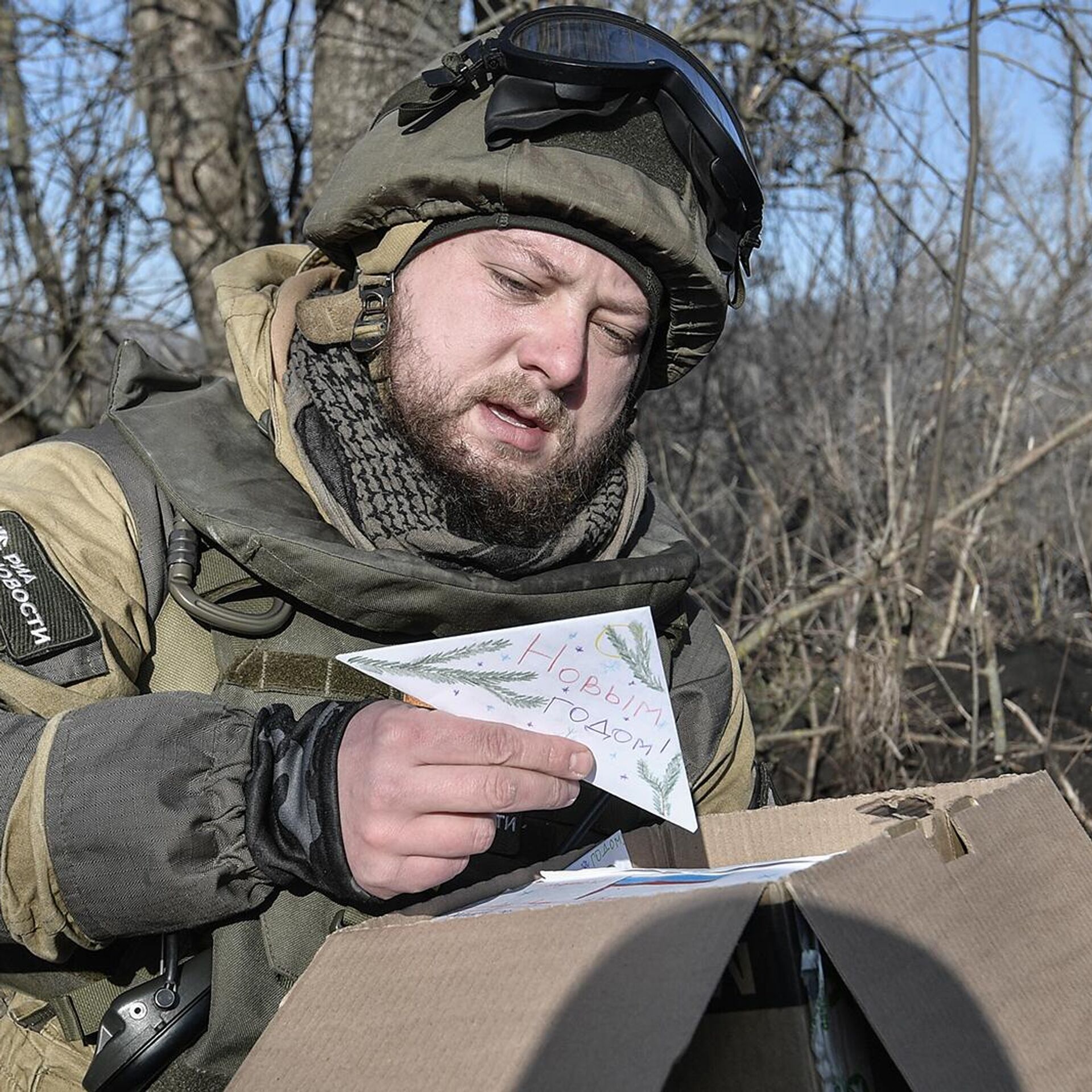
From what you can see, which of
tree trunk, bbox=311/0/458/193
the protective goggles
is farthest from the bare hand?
tree trunk, bbox=311/0/458/193

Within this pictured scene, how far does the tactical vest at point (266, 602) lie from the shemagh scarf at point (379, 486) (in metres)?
0.07

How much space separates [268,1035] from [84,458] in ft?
3.27

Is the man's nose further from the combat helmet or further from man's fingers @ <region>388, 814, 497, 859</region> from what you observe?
man's fingers @ <region>388, 814, 497, 859</region>

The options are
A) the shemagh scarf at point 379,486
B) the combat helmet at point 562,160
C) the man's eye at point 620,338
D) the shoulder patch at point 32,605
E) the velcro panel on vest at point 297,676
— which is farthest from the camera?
the man's eye at point 620,338

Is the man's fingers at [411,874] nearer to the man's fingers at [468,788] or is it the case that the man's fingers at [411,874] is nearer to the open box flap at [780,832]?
the man's fingers at [468,788]

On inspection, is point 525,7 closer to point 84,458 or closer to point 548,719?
point 84,458

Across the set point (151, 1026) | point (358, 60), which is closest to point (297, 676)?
point (151, 1026)

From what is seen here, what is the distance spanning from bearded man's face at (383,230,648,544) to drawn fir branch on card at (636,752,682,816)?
81 centimetres

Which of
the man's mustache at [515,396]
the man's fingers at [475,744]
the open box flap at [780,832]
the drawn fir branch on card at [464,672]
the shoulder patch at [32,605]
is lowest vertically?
the open box flap at [780,832]

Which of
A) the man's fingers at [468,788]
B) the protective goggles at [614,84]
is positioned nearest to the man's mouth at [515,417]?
the protective goggles at [614,84]

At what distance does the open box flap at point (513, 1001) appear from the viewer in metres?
0.87

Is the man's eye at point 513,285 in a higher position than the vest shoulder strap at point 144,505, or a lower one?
higher

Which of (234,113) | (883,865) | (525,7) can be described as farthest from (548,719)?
(234,113)

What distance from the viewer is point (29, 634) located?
1.46 m
